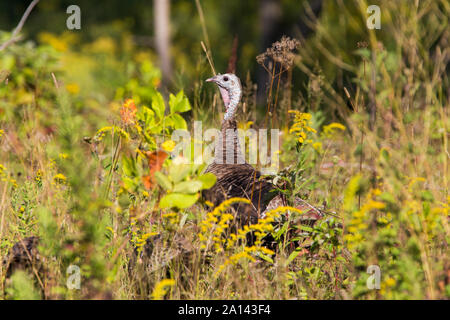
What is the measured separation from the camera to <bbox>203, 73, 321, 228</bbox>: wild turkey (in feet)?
9.87

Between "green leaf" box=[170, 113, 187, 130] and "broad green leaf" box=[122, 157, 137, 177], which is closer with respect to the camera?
"broad green leaf" box=[122, 157, 137, 177]

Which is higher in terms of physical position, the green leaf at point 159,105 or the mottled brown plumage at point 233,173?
→ the green leaf at point 159,105

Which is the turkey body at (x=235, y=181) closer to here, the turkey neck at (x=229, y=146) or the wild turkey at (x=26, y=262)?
the turkey neck at (x=229, y=146)

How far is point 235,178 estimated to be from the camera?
132 inches

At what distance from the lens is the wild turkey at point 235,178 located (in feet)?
9.87

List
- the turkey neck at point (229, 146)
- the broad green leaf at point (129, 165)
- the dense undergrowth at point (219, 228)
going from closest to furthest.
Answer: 1. the dense undergrowth at point (219, 228)
2. the broad green leaf at point (129, 165)
3. the turkey neck at point (229, 146)

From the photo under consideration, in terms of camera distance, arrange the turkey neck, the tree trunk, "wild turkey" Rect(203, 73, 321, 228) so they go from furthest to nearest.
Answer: the tree trunk < the turkey neck < "wild turkey" Rect(203, 73, 321, 228)

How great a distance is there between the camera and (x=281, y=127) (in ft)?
16.1

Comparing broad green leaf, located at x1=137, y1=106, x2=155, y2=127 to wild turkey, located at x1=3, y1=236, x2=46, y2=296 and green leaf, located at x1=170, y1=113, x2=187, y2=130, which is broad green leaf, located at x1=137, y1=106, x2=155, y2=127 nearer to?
green leaf, located at x1=170, y1=113, x2=187, y2=130

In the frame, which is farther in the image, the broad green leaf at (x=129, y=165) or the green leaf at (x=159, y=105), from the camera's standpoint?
the green leaf at (x=159, y=105)

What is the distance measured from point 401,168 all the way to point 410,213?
39 cm

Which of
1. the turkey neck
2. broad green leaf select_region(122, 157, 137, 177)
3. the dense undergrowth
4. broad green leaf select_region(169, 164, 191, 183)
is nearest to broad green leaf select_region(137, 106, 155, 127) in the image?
the dense undergrowth

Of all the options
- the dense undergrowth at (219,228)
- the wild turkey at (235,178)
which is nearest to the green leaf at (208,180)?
the dense undergrowth at (219,228)
